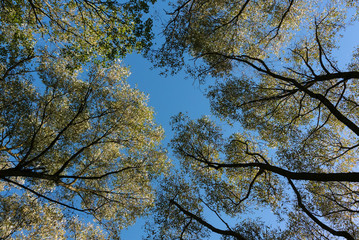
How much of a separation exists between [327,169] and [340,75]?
6.71m

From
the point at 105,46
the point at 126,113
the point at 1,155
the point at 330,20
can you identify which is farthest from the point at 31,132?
the point at 330,20

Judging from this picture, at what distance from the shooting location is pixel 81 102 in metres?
13.7

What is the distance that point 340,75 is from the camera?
872 cm

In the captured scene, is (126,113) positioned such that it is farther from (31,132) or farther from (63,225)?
(63,225)

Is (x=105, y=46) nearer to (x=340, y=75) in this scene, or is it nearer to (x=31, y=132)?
(x=31, y=132)

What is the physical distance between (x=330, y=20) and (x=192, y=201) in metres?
13.7

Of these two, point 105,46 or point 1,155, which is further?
point 1,155

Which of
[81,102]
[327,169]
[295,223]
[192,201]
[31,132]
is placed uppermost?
[81,102]

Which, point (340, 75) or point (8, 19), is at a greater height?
point (8, 19)

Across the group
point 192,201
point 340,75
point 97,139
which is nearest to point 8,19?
point 97,139

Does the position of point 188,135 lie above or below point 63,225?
above

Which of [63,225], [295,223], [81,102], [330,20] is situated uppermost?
[330,20]

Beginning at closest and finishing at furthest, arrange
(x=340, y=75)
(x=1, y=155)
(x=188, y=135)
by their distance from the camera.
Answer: (x=340, y=75)
(x=1, y=155)
(x=188, y=135)

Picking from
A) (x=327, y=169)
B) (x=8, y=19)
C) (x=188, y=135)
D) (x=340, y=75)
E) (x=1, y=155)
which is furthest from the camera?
(x=188, y=135)
